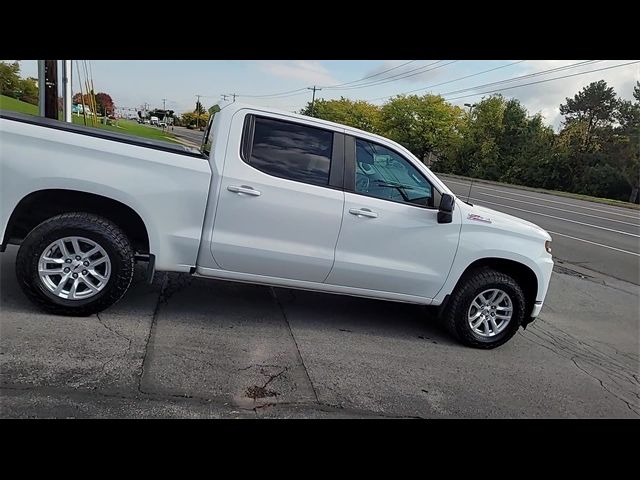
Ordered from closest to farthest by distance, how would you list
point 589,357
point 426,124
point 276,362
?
1. point 276,362
2. point 589,357
3. point 426,124

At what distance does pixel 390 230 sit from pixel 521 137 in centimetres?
4882

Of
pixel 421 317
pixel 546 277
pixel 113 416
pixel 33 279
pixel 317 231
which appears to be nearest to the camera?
pixel 113 416

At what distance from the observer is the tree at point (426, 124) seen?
51.1 m

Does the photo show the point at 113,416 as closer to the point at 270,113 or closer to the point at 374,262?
the point at 374,262

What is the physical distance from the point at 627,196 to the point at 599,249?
33215mm

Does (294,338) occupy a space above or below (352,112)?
below

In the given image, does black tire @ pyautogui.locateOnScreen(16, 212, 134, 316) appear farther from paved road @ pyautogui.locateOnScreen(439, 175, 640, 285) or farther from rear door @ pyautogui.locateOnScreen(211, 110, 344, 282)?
paved road @ pyautogui.locateOnScreen(439, 175, 640, 285)

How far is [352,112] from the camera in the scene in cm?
5509

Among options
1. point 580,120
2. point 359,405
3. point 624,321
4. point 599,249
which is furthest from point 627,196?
point 359,405

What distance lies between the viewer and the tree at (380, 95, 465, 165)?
168ft

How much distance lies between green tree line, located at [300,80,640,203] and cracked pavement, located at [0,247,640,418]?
41367 millimetres

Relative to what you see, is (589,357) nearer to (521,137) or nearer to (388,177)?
(388,177)

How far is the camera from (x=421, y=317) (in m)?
5.36

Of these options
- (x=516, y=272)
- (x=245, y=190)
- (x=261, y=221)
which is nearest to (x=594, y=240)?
(x=516, y=272)
